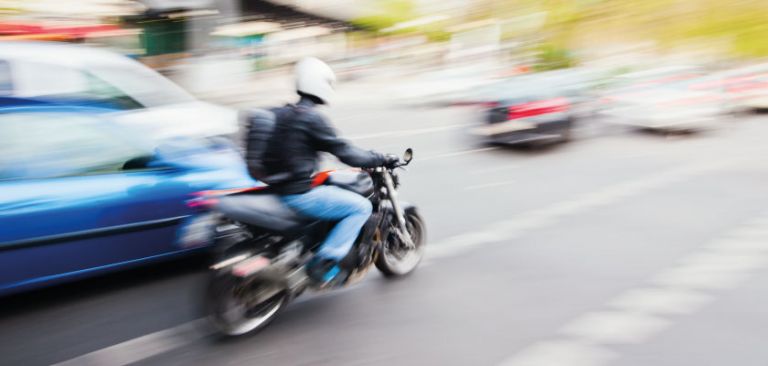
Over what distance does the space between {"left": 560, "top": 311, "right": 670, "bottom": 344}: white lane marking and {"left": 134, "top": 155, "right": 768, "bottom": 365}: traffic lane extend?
0.36 feet

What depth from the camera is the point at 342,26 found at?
29.9m

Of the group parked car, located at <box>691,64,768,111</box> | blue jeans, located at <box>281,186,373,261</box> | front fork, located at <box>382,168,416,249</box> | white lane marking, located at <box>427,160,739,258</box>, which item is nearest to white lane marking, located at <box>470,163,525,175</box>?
white lane marking, located at <box>427,160,739,258</box>

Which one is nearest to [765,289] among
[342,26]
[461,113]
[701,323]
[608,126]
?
[701,323]

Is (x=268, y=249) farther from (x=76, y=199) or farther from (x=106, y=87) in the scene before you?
(x=106, y=87)

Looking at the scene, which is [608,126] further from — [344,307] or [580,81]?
[344,307]

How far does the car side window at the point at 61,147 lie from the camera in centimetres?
428

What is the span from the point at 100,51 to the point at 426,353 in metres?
5.88

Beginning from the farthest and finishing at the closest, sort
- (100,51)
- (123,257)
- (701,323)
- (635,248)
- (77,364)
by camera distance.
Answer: (100,51) → (635,248) → (123,257) → (701,323) → (77,364)

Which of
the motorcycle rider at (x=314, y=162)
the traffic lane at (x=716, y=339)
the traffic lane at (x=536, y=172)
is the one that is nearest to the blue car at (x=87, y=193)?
the motorcycle rider at (x=314, y=162)

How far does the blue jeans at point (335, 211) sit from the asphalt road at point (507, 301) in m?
0.47

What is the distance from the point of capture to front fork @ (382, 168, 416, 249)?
4574 millimetres

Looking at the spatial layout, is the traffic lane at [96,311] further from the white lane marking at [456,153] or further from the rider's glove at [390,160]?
the white lane marking at [456,153]

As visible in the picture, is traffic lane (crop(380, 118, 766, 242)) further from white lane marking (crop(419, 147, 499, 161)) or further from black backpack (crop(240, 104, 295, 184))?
black backpack (crop(240, 104, 295, 184))

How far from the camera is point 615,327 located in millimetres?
4195
